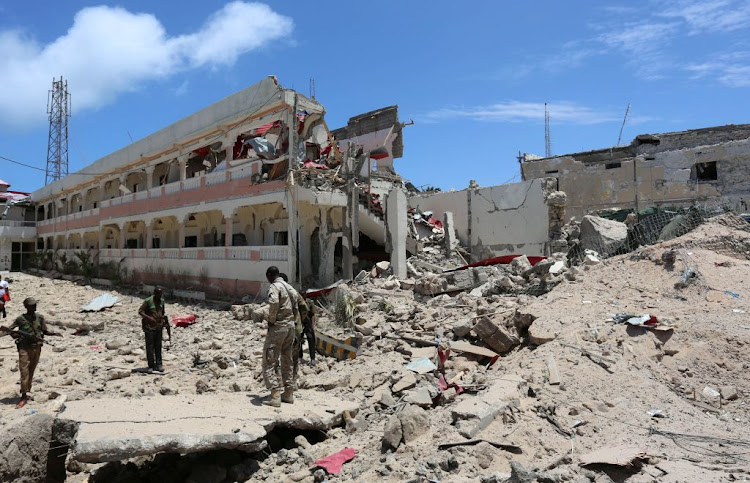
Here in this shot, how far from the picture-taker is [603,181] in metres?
19.8

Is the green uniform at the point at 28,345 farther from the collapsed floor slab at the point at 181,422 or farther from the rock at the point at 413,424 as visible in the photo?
the rock at the point at 413,424

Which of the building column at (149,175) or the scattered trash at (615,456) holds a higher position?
the building column at (149,175)

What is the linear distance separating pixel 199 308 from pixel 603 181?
16956 mm

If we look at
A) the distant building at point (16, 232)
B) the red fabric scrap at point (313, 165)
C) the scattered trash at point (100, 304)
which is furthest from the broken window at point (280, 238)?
the distant building at point (16, 232)

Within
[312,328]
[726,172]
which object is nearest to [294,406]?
[312,328]

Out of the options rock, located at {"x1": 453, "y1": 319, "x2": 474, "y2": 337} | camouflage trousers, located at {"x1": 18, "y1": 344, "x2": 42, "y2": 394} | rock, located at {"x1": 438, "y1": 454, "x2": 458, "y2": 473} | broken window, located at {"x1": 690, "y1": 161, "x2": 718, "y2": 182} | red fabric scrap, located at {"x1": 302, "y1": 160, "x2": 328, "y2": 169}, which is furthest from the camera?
broken window, located at {"x1": 690, "y1": 161, "x2": 718, "y2": 182}

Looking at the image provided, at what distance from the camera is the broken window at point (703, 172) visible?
1842 cm

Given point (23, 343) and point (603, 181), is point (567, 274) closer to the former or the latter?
point (23, 343)

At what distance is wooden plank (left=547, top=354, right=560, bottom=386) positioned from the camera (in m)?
5.41

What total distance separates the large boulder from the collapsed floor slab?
8.14 meters

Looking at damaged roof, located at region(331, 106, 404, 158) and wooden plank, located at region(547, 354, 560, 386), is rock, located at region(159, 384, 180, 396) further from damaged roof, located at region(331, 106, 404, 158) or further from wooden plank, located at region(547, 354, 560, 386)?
damaged roof, located at region(331, 106, 404, 158)

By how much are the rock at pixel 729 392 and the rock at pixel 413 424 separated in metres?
3.52

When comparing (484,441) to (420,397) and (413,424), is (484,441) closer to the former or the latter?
(413,424)

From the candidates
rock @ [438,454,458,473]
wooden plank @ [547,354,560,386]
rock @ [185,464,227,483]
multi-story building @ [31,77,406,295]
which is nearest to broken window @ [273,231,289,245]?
multi-story building @ [31,77,406,295]
